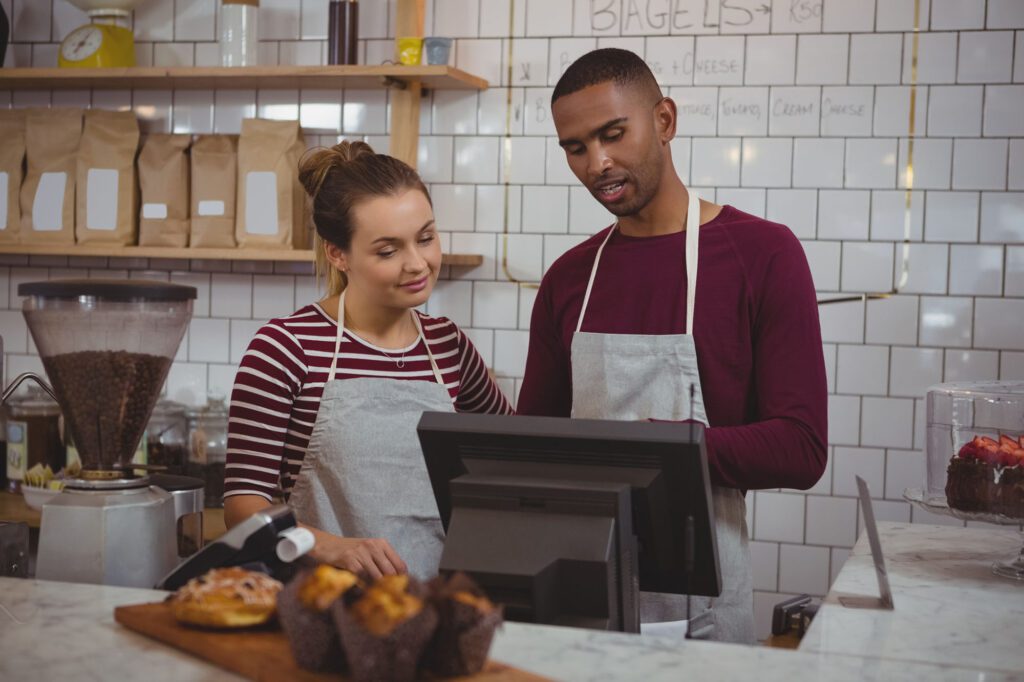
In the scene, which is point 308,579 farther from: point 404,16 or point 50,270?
point 50,270

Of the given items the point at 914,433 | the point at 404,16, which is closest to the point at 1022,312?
the point at 914,433

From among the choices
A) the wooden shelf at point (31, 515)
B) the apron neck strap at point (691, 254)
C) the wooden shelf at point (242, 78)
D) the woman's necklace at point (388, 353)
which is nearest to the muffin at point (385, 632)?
the apron neck strap at point (691, 254)

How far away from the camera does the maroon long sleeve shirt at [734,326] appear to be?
1.84 meters

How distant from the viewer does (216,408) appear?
11.6 ft

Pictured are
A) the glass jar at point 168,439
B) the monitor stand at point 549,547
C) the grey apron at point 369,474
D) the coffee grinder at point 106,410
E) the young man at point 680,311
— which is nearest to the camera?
the monitor stand at point 549,547

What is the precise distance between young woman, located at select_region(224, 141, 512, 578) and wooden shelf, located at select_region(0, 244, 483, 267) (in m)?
1.07

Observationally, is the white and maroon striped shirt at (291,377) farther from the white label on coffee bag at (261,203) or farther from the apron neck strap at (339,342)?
the white label on coffee bag at (261,203)

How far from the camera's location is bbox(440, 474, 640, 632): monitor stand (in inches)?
54.3

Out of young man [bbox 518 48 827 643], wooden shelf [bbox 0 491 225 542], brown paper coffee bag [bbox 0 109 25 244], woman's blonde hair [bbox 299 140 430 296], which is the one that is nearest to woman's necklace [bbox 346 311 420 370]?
woman's blonde hair [bbox 299 140 430 296]

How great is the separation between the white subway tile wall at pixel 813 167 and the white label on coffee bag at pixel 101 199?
632 mm

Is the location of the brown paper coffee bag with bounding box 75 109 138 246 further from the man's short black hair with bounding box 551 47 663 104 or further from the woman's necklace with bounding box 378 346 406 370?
the man's short black hair with bounding box 551 47 663 104

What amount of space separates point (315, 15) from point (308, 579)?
277 cm

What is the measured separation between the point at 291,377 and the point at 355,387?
12cm

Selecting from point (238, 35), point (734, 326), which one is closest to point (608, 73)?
point (734, 326)
